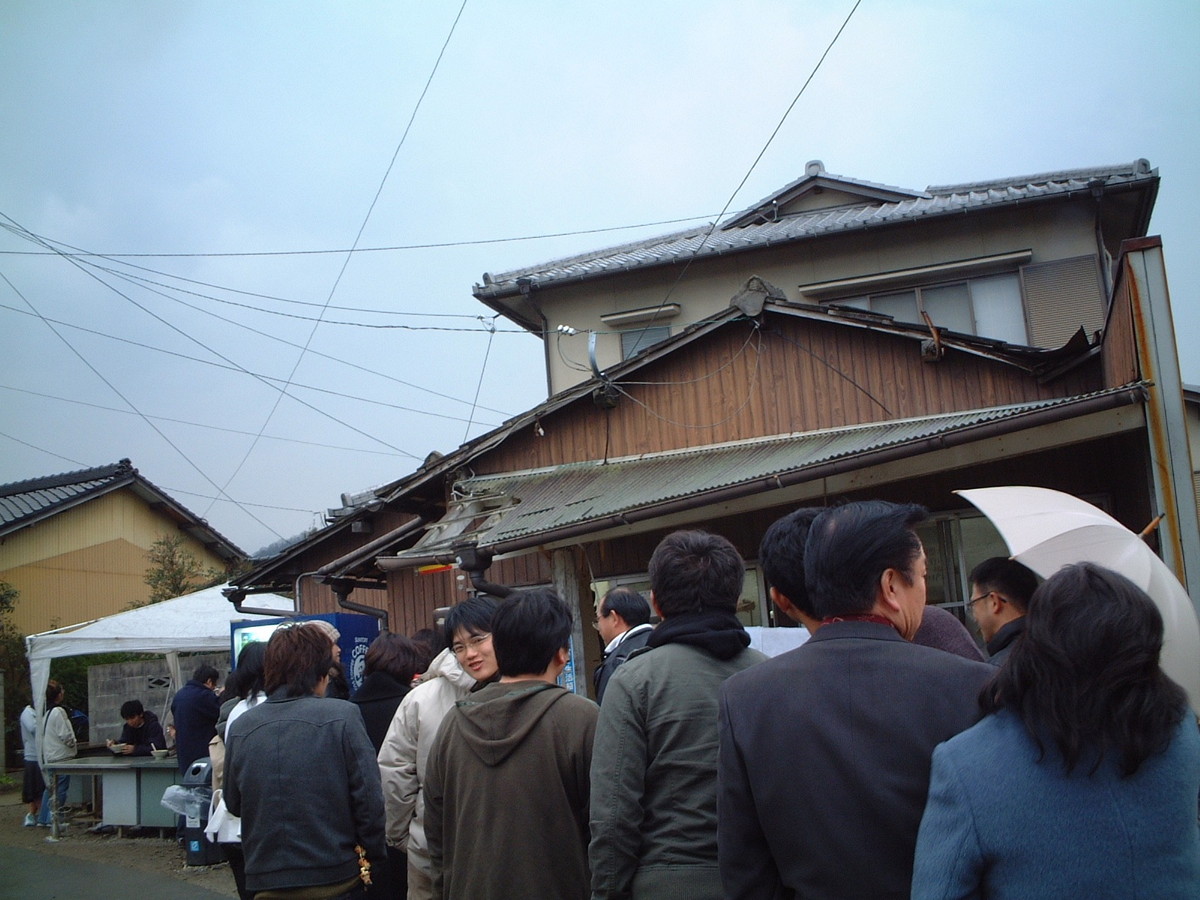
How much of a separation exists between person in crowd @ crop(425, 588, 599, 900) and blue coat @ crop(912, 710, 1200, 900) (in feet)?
4.63

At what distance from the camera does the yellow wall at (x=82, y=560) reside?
21.7 metres

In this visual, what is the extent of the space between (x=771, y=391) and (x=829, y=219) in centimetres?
568

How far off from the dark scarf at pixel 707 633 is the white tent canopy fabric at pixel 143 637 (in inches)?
Answer: 398

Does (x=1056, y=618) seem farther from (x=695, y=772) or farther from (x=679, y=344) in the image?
A: (x=679, y=344)

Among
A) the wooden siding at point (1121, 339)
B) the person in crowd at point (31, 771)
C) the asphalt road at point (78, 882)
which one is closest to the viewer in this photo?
the wooden siding at point (1121, 339)

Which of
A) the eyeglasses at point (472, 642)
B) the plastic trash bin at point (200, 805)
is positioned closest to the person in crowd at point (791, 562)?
the eyeglasses at point (472, 642)

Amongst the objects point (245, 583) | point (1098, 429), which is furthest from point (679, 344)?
point (245, 583)

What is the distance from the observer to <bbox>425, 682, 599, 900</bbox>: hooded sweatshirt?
3.02 metres

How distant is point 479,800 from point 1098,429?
197 inches

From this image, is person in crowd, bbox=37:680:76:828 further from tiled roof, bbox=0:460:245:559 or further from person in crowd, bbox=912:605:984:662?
person in crowd, bbox=912:605:984:662

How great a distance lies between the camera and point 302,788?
3775mm

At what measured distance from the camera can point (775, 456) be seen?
328 inches

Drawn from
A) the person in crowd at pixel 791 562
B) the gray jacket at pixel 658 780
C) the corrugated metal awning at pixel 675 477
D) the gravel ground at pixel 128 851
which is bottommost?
the gravel ground at pixel 128 851

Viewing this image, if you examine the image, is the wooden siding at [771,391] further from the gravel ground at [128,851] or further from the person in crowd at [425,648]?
the gravel ground at [128,851]
